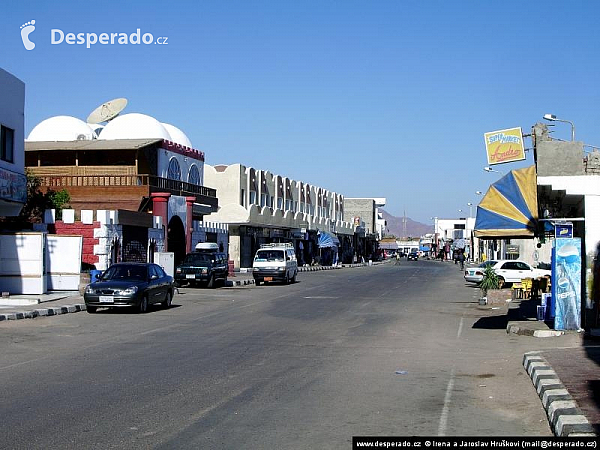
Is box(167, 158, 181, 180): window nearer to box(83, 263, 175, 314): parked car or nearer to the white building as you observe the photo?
the white building

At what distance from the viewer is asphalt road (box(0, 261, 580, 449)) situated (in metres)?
7.84

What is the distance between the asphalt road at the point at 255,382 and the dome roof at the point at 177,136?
119ft

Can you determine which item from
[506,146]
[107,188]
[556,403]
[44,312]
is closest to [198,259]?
[107,188]

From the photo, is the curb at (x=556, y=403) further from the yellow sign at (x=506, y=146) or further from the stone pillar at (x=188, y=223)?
the stone pillar at (x=188, y=223)

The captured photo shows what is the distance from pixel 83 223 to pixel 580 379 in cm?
2831

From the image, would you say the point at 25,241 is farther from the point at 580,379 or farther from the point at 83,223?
the point at 580,379

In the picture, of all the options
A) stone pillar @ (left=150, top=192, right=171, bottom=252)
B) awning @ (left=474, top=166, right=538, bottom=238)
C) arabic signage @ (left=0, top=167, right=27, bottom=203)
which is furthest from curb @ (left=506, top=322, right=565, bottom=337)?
stone pillar @ (left=150, top=192, right=171, bottom=252)

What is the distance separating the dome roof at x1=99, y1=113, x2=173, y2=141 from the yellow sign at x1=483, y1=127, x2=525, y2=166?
100 ft

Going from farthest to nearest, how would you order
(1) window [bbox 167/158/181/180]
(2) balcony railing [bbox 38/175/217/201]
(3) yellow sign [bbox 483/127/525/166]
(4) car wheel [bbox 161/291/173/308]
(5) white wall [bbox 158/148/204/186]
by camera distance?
(1) window [bbox 167/158/181/180]
(5) white wall [bbox 158/148/204/186]
(2) balcony railing [bbox 38/175/217/201]
(4) car wheel [bbox 161/291/173/308]
(3) yellow sign [bbox 483/127/525/166]

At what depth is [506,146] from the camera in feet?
80.4

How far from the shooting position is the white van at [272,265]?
41125mm

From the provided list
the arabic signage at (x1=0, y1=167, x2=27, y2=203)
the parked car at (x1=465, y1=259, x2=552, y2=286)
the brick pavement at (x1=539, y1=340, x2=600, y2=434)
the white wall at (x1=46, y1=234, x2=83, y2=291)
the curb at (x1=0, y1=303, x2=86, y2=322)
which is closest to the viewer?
the brick pavement at (x1=539, y1=340, x2=600, y2=434)

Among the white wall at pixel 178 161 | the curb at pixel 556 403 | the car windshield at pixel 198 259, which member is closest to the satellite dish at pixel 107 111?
the white wall at pixel 178 161

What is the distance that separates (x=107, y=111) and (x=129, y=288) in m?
38.3
